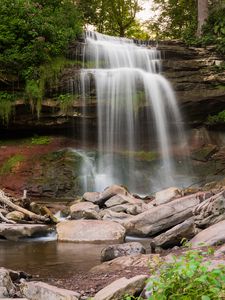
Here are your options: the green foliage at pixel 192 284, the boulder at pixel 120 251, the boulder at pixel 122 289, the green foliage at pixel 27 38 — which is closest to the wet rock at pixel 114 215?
the boulder at pixel 120 251

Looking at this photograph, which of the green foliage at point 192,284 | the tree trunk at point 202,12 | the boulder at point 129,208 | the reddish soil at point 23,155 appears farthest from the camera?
the tree trunk at point 202,12

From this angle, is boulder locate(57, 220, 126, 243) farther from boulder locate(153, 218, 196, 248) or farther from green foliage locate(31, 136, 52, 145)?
green foliage locate(31, 136, 52, 145)

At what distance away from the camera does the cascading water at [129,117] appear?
1877 cm

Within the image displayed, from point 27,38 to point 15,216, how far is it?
33.6ft

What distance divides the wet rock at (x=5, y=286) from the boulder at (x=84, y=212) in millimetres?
6181

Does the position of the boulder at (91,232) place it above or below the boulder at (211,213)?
below

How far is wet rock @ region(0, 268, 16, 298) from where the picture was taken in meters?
5.81

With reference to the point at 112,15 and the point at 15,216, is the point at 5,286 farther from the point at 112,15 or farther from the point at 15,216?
the point at 112,15

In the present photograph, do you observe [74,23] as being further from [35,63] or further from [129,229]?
[129,229]

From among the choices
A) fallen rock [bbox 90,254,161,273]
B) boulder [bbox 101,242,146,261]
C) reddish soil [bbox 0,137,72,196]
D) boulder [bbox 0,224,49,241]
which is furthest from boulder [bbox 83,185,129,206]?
fallen rock [bbox 90,254,161,273]

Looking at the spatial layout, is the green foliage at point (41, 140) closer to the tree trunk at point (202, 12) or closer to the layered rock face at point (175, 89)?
the layered rock face at point (175, 89)

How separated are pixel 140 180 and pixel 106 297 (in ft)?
43.7

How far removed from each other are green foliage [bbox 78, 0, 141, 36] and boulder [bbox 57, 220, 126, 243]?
778 inches

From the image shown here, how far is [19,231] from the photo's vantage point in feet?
34.8
